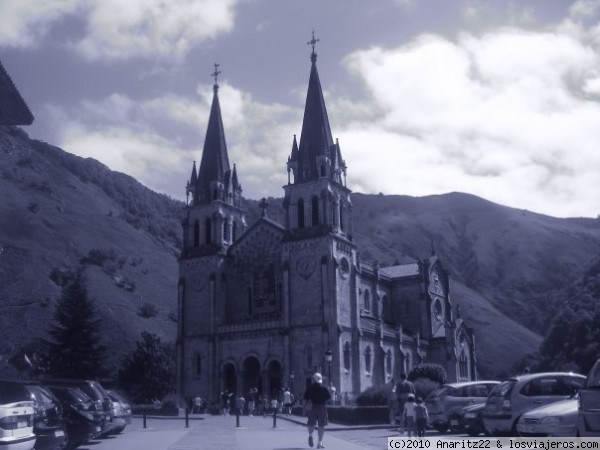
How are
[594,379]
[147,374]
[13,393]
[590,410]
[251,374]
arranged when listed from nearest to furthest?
1. [590,410]
2. [594,379]
3. [13,393]
4. [251,374]
5. [147,374]

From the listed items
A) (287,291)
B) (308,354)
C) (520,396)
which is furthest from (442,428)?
(287,291)

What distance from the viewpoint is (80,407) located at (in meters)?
18.1

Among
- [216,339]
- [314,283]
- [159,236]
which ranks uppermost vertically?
[159,236]

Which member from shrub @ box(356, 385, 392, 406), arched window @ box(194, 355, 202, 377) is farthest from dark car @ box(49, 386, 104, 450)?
arched window @ box(194, 355, 202, 377)

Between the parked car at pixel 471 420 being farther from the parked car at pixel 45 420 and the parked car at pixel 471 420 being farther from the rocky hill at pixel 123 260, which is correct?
the rocky hill at pixel 123 260

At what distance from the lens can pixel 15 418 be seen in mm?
13164

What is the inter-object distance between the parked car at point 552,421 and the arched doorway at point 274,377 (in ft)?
127

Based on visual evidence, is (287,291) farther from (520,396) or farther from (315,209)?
(520,396)

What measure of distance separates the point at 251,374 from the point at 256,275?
26.6 feet

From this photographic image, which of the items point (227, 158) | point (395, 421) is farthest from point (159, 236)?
point (395, 421)

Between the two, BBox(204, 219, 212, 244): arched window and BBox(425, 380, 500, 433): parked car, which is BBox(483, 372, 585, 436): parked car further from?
BBox(204, 219, 212, 244): arched window

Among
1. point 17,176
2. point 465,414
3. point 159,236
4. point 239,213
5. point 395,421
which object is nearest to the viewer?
point 465,414

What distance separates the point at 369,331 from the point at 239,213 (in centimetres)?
1637

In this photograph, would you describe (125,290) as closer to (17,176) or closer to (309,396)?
(17,176)
